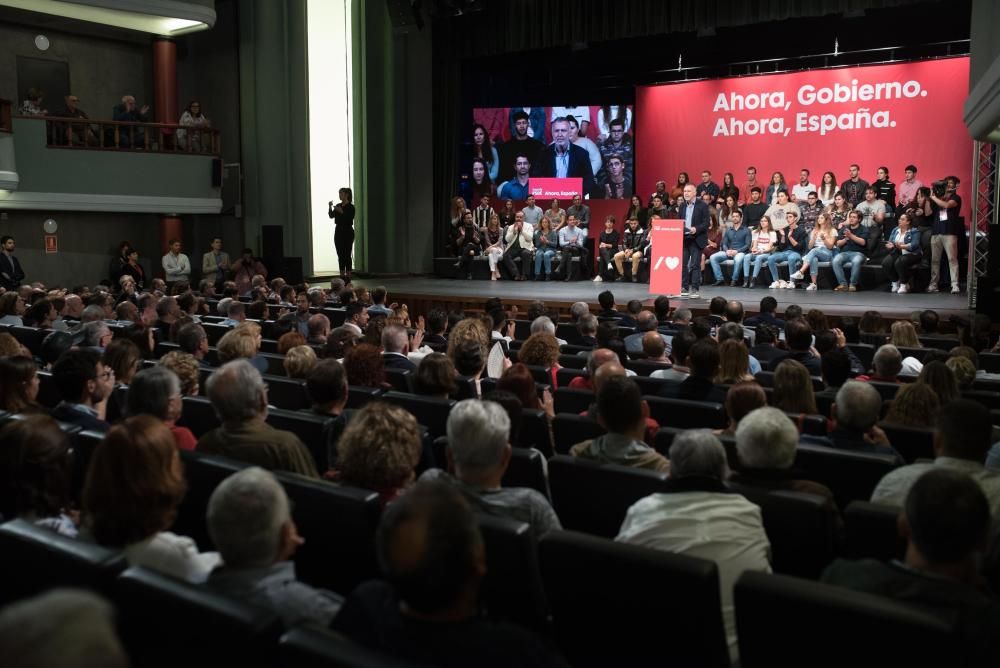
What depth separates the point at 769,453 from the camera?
2.50m

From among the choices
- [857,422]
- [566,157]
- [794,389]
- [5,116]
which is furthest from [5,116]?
[857,422]

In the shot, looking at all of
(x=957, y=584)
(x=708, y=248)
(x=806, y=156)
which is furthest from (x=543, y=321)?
(x=806, y=156)

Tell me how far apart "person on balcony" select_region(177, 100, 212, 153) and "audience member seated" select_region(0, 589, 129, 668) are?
13190mm

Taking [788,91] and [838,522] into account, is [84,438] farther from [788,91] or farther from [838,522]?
[788,91]

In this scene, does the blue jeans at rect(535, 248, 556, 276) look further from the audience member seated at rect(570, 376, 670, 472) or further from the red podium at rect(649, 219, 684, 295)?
the audience member seated at rect(570, 376, 670, 472)

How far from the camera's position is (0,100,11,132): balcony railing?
11133 mm

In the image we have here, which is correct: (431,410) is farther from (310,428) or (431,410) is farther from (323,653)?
(323,653)

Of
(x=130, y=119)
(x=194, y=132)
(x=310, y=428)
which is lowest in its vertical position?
(x=310, y=428)

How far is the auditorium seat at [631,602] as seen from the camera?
1.83 meters

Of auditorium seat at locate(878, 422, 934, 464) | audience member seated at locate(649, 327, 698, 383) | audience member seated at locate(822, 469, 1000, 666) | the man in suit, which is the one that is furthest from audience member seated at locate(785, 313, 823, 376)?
the man in suit

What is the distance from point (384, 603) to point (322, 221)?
1298 cm

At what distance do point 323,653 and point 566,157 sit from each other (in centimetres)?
1305

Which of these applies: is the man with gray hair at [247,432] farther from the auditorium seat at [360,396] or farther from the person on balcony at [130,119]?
the person on balcony at [130,119]

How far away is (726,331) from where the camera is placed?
5305 millimetres
